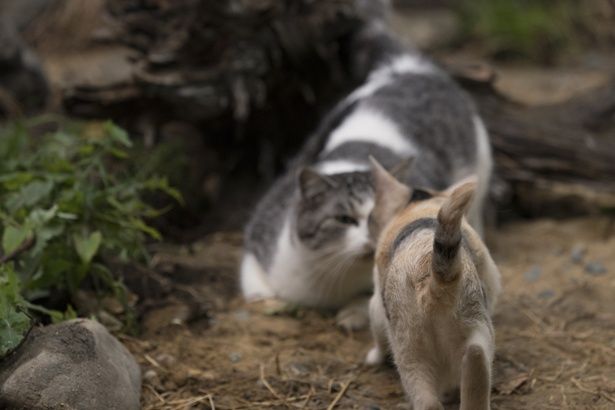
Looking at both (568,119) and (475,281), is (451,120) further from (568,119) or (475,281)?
(475,281)

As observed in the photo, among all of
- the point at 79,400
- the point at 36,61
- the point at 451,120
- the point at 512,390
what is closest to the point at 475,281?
the point at 512,390

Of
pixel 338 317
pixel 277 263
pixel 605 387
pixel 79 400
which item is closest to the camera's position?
pixel 79 400

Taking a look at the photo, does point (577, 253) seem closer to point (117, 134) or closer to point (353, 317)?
point (353, 317)

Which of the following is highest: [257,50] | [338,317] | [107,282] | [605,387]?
[257,50]

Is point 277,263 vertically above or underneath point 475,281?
underneath

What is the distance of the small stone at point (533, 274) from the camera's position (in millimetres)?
4773

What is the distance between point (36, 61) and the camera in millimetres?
7062

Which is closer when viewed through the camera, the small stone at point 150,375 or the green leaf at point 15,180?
the small stone at point 150,375

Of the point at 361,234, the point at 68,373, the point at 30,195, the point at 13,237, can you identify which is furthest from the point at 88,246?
the point at 361,234

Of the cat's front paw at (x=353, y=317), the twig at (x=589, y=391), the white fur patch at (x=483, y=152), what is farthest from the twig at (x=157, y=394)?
the white fur patch at (x=483, y=152)

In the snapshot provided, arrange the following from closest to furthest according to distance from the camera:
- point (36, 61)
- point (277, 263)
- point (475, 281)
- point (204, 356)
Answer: point (475, 281)
point (204, 356)
point (277, 263)
point (36, 61)

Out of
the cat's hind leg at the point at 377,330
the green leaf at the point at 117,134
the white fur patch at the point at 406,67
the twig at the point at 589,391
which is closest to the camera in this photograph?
the twig at the point at 589,391

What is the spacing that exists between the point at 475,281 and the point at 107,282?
6.17 feet

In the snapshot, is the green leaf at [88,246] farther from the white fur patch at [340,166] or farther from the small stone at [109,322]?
the white fur patch at [340,166]
